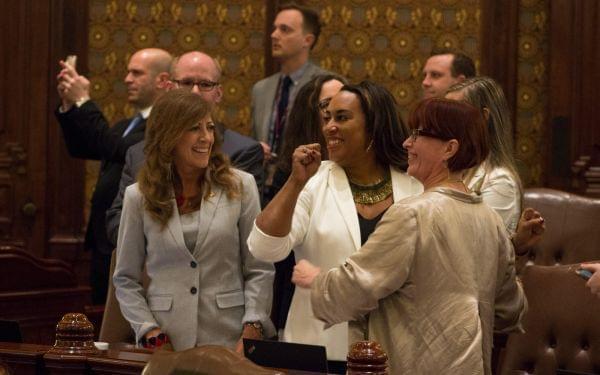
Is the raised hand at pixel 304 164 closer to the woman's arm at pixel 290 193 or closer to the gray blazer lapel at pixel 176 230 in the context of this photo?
the woman's arm at pixel 290 193

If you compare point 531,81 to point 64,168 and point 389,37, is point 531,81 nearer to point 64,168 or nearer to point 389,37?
point 389,37

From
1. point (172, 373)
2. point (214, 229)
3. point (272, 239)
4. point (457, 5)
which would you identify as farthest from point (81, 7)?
point (172, 373)

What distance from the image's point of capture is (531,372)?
3.68m

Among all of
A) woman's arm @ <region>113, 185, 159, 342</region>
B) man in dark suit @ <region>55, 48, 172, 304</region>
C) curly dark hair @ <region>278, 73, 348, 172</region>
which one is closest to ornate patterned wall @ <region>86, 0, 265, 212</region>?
man in dark suit @ <region>55, 48, 172, 304</region>

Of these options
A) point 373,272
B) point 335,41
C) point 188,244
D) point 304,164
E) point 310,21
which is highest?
point 310,21

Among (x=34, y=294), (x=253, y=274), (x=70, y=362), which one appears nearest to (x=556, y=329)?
(x=253, y=274)

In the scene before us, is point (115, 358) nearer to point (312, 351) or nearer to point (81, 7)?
point (312, 351)

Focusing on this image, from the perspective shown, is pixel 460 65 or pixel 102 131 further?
pixel 102 131

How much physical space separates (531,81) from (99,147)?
2.63 meters

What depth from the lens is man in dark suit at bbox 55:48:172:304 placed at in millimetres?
5121

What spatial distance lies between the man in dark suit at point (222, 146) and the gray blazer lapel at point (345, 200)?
64cm

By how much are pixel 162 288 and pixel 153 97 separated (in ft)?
6.52

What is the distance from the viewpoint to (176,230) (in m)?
3.66

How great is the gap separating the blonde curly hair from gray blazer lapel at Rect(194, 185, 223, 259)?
21 millimetres
